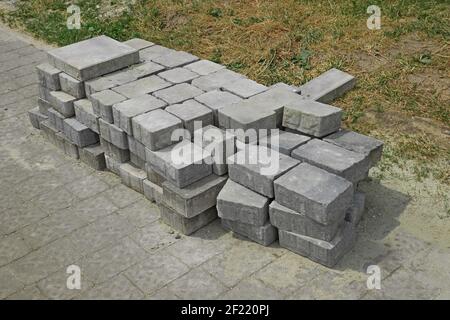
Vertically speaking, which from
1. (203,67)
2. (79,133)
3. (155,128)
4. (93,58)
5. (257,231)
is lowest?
(257,231)

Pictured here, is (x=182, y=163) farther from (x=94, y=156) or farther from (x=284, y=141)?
(x=94, y=156)

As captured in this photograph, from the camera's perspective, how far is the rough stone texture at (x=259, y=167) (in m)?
5.80

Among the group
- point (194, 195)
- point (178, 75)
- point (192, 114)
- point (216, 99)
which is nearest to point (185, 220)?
point (194, 195)

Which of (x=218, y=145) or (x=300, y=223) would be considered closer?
(x=300, y=223)

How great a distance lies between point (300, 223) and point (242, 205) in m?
0.61

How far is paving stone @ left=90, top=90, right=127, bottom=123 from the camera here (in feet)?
22.4

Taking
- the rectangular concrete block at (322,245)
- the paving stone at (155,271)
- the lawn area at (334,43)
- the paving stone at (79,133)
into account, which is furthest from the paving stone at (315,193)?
the paving stone at (79,133)

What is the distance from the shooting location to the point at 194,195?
6.03 m

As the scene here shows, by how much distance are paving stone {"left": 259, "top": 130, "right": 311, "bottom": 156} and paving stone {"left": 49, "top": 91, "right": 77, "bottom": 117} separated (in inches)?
106

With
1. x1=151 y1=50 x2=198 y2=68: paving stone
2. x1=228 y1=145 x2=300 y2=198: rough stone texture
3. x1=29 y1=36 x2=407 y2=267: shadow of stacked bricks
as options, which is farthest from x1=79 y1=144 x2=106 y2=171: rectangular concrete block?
x1=228 y1=145 x2=300 y2=198: rough stone texture

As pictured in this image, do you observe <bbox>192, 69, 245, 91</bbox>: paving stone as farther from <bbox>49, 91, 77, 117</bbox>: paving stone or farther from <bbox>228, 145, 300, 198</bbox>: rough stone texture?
<bbox>49, 91, 77, 117</bbox>: paving stone

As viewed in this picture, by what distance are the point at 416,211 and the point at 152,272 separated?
9.82ft

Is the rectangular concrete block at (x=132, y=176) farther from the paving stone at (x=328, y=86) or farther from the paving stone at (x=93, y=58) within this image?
the paving stone at (x=328, y=86)
